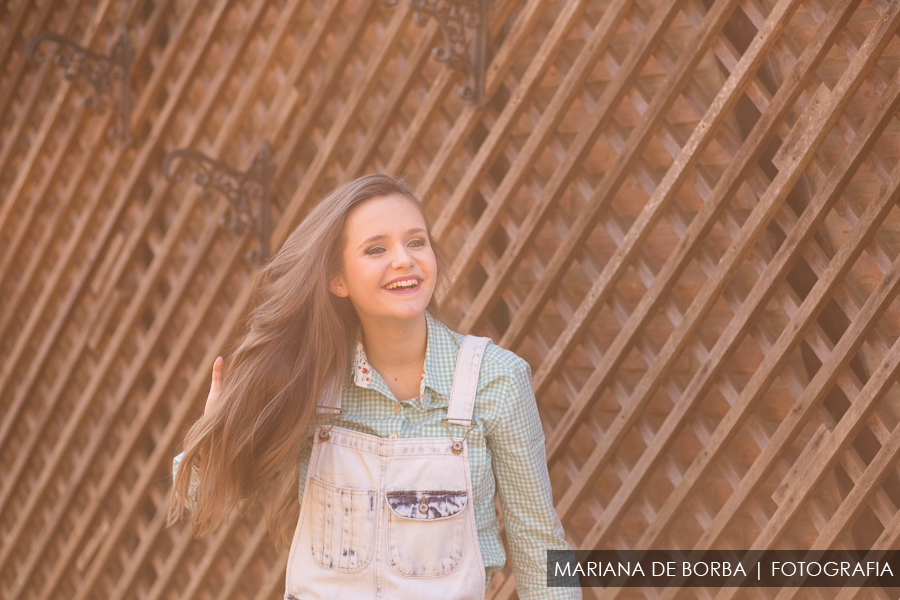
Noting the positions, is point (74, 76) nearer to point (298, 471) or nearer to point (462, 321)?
point (462, 321)

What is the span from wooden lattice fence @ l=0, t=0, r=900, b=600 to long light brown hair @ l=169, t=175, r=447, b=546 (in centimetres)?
34

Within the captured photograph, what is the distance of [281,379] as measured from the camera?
125 cm

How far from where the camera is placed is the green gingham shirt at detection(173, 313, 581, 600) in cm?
121

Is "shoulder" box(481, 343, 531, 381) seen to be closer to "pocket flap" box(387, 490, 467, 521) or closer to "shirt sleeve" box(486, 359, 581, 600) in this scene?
"shirt sleeve" box(486, 359, 581, 600)

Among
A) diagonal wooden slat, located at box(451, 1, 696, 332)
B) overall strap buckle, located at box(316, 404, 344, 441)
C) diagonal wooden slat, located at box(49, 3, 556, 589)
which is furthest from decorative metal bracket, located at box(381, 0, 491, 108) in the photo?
diagonal wooden slat, located at box(49, 3, 556, 589)

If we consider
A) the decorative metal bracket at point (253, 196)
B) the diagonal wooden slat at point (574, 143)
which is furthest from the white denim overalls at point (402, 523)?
the decorative metal bracket at point (253, 196)

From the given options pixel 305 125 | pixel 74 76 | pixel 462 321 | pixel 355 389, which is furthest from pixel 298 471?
pixel 74 76

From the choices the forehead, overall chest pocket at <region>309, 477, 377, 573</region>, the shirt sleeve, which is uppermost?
the forehead

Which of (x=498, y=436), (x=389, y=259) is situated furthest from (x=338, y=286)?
(x=498, y=436)

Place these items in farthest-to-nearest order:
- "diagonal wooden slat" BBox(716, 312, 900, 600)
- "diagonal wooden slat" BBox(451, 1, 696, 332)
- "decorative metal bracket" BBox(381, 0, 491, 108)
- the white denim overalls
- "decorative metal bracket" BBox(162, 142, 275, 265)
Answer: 1. "decorative metal bracket" BBox(162, 142, 275, 265)
2. "decorative metal bracket" BBox(381, 0, 491, 108)
3. "diagonal wooden slat" BBox(451, 1, 696, 332)
4. "diagonal wooden slat" BBox(716, 312, 900, 600)
5. the white denim overalls

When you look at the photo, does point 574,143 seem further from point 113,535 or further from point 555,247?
point 113,535

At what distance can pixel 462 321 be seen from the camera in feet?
6.50

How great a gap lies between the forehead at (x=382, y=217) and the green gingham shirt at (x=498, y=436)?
193mm

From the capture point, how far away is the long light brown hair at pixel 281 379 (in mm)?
1237
